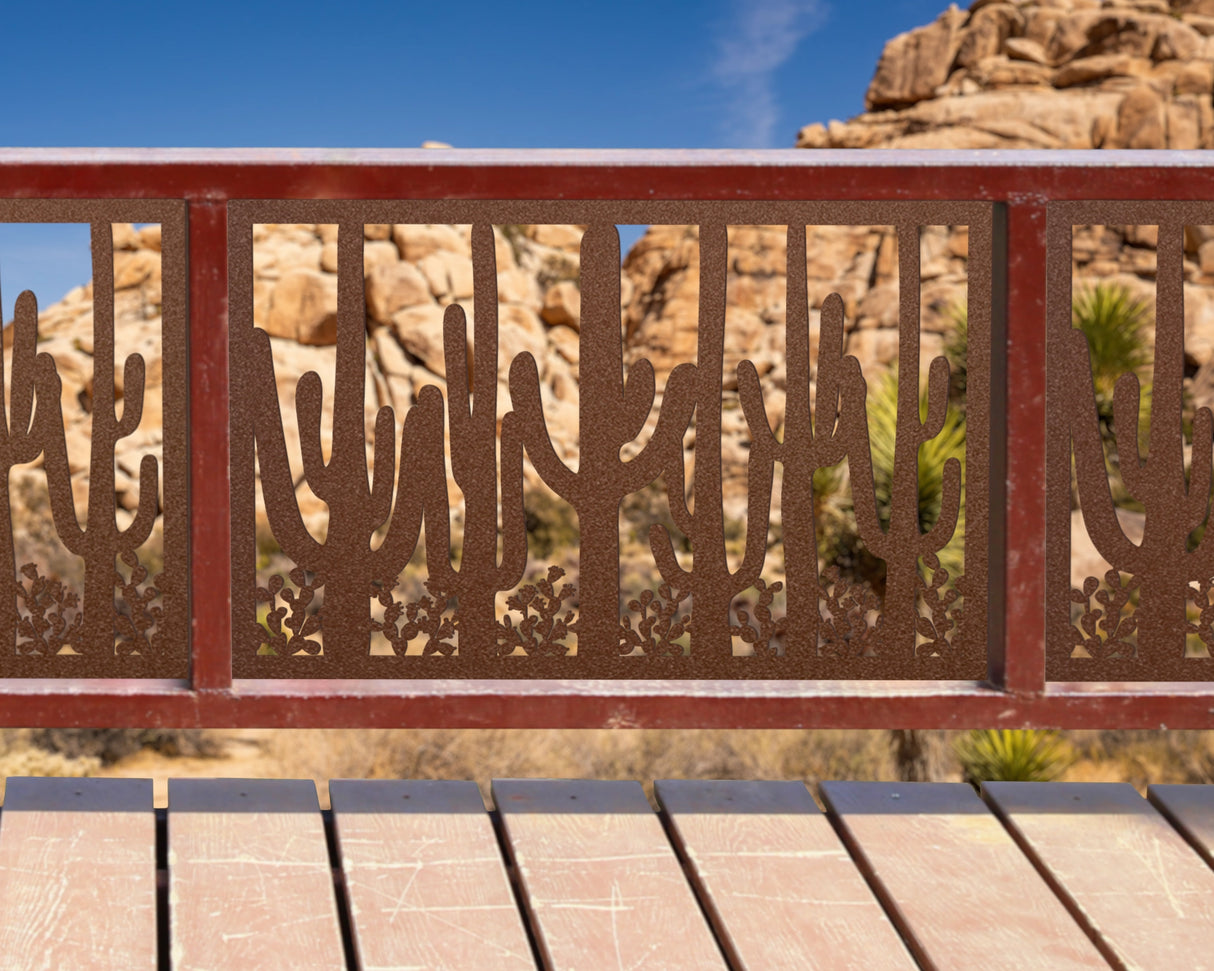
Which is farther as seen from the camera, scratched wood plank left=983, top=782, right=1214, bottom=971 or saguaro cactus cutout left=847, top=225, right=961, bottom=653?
saguaro cactus cutout left=847, top=225, right=961, bottom=653

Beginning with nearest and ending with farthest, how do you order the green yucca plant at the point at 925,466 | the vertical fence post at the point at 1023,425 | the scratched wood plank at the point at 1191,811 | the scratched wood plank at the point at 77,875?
the scratched wood plank at the point at 77,875, the scratched wood plank at the point at 1191,811, the vertical fence post at the point at 1023,425, the green yucca plant at the point at 925,466

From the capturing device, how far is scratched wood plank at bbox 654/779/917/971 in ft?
6.26

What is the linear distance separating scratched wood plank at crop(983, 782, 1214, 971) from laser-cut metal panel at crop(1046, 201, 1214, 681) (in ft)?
0.86

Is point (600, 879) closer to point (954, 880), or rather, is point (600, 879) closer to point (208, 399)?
Answer: point (954, 880)

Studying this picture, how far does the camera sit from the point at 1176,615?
2.52 m

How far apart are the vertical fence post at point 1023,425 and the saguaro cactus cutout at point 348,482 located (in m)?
1.18

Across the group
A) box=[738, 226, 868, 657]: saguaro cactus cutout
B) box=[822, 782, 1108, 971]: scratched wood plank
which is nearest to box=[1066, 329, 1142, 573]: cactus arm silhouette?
box=[738, 226, 868, 657]: saguaro cactus cutout

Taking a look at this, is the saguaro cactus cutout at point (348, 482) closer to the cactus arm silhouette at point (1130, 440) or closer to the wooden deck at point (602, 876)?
the wooden deck at point (602, 876)

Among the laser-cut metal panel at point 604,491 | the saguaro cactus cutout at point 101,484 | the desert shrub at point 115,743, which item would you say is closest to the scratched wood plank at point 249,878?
the laser-cut metal panel at point 604,491

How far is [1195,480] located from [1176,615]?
0.30 meters

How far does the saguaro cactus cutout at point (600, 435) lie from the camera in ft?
8.07

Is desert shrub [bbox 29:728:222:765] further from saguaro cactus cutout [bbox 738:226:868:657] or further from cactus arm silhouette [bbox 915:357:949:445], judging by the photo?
cactus arm silhouette [bbox 915:357:949:445]

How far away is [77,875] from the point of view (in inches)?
81.4

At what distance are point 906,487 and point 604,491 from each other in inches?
26.2
